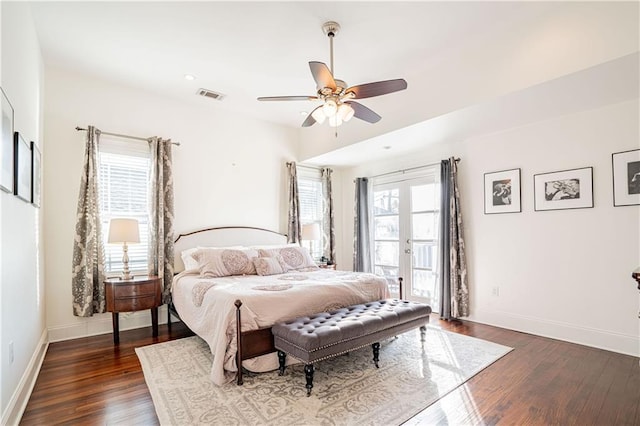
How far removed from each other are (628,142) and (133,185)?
570 centimetres

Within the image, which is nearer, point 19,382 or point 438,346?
point 19,382

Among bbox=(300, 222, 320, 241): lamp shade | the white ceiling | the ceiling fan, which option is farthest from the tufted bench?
bbox=(300, 222, 320, 241): lamp shade

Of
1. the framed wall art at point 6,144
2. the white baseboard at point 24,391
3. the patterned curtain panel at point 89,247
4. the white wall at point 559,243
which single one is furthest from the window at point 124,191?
the white wall at point 559,243

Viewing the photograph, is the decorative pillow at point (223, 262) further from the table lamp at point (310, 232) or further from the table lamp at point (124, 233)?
the table lamp at point (310, 232)

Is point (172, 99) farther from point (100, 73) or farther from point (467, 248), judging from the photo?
point (467, 248)

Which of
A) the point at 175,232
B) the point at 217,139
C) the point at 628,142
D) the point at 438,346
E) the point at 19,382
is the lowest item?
the point at 438,346

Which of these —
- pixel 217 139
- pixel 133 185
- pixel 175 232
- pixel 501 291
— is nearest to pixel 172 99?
pixel 217 139

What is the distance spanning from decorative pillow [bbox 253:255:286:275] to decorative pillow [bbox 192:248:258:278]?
98 millimetres

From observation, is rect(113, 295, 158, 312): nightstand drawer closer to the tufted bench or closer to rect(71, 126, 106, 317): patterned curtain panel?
rect(71, 126, 106, 317): patterned curtain panel

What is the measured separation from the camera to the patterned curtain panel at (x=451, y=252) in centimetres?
457

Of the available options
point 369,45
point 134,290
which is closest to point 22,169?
point 134,290

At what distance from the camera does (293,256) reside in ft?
15.4

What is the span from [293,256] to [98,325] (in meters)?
2.55

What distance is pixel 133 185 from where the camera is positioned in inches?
171
